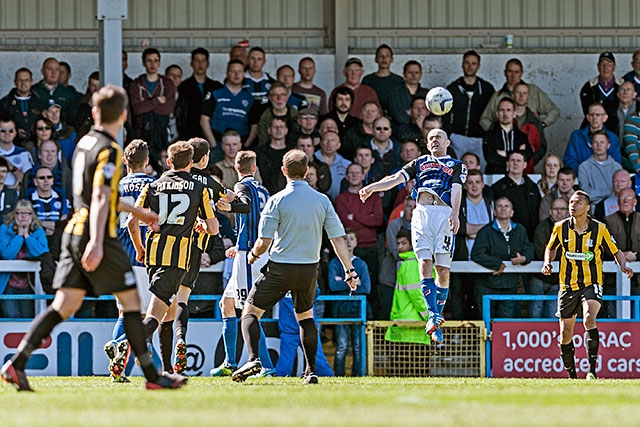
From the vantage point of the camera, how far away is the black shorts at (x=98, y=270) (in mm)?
8180

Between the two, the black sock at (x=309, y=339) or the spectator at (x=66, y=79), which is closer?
the black sock at (x=309, y=339)

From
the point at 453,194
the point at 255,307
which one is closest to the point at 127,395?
the point at 255,307

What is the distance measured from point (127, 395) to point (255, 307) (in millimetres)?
1991

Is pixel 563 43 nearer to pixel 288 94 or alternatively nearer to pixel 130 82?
pixel 288 94

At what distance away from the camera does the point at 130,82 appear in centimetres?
1803

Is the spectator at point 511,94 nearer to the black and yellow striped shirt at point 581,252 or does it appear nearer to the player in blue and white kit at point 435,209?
the black and yellow striped shirt at point 581,252

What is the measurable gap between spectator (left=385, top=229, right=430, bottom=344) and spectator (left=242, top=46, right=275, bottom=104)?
357 centimetres

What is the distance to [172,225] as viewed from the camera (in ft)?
35.0

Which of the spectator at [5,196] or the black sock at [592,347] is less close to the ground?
the spectator at [5,196]

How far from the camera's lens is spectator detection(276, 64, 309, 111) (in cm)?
1781

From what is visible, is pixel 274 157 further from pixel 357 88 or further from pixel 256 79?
pixel 357 88

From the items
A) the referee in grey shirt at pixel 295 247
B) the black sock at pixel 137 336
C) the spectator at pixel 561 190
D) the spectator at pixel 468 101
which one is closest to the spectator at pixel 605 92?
the spectator at pixel 468 101

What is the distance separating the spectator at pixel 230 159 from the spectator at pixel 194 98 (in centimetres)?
123

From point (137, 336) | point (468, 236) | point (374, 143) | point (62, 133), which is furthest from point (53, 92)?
point (137, 336)
